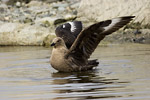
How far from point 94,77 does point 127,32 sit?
508 cm

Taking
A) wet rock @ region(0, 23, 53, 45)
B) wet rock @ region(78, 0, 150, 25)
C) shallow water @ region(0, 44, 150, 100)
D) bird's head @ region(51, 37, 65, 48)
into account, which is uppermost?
wet rock @ region(78, 0, 150, 25)

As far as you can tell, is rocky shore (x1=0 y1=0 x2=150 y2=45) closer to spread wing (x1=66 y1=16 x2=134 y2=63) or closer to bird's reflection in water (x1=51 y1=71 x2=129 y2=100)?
spread wing (x1=66 y1=16 x2=134 y2=63)

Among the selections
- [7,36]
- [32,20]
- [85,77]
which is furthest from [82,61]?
[32,20]

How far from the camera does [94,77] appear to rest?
693cm

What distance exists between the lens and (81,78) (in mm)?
6965

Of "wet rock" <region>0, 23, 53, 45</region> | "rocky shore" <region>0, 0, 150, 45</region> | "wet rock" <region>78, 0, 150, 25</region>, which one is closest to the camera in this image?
"rocky shore" <region>0, 0, 150, 45</region>

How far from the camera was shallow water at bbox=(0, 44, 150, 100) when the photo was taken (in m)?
5.42

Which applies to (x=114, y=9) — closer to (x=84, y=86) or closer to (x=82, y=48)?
(x=82, y=48)

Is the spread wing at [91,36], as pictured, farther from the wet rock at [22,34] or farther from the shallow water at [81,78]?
the wet rock at [22,34]

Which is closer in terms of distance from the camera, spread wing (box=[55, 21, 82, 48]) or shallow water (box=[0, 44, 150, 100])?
shallow water (box=[0, 44, 150, 100])

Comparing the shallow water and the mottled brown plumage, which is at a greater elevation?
the mottled brown plumage

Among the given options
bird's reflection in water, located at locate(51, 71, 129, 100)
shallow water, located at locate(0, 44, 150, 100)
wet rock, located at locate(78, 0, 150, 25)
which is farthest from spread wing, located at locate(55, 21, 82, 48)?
wet rock, located at locate(78, 0, 150, 25)

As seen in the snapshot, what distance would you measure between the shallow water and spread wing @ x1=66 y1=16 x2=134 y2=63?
0.41 metres

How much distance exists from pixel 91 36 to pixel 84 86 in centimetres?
164
